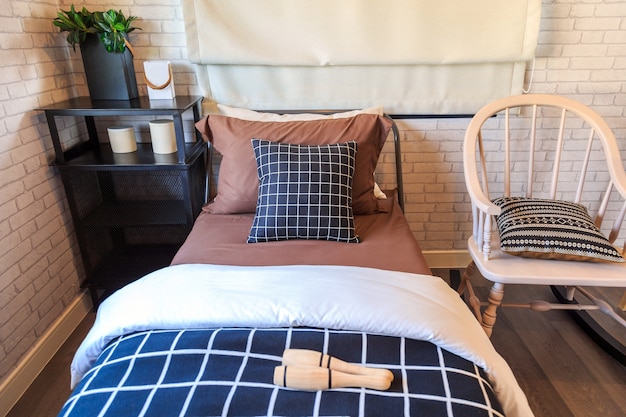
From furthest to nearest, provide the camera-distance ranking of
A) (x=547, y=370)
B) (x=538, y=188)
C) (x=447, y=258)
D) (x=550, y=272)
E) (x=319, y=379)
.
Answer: (x=447, y=258) < (x=538, y=188) < (x=547, y=370) < (x=550, y=272) < (x=319, y=379)

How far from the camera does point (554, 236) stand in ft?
4.91

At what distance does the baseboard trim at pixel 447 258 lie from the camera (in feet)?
7.91

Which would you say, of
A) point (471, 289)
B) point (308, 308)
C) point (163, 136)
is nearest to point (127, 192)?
point (163, 136)

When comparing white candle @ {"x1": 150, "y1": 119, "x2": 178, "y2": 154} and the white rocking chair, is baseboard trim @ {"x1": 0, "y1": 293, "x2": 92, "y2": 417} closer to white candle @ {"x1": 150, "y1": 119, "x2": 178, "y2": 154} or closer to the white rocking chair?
white candle @ {"x1": 150, "y1": 119, "x2": 178, "y2": 154}

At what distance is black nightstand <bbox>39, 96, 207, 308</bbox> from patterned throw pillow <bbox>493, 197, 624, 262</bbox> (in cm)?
131

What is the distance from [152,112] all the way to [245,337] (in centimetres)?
109

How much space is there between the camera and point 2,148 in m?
1.56

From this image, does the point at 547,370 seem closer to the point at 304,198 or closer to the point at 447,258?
the point at 447,258

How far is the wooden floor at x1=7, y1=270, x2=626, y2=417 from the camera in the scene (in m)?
1.56

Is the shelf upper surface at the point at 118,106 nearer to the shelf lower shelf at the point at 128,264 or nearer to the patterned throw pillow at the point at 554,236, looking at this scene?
the shelf lower shelf at the point at 128,264

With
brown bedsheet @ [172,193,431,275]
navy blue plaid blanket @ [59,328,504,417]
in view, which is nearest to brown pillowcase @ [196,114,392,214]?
brown bedsheet @ [172,193,431,275]

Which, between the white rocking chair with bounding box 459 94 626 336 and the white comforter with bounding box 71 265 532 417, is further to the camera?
the white rocking chair with bounding box 459 94 626 336

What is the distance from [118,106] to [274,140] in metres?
0.68

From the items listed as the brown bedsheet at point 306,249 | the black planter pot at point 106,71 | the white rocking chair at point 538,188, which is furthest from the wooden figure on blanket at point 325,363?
the black planter pot at point 106,71
